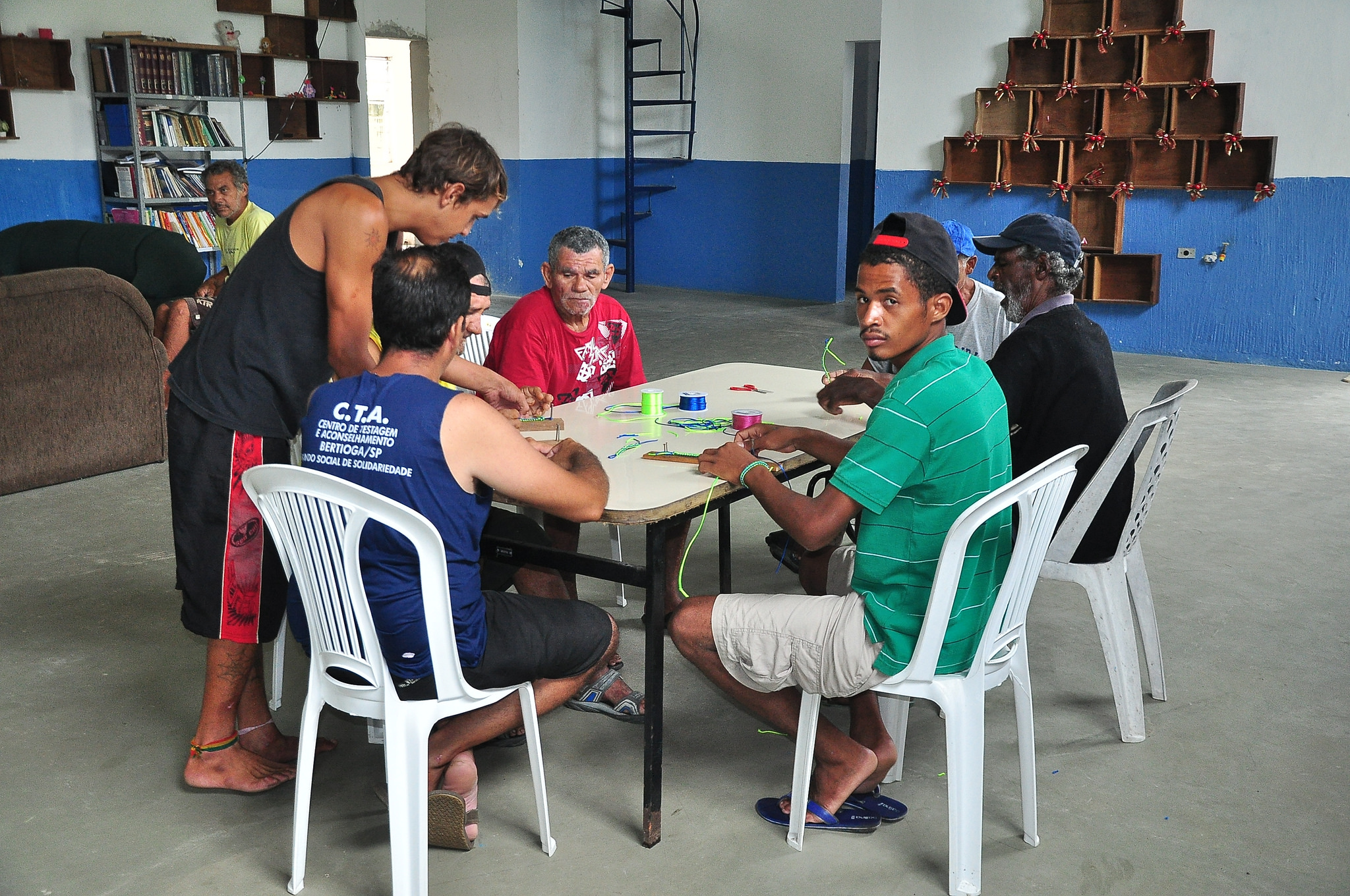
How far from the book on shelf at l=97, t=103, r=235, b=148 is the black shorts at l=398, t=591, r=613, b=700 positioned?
8.02 meters

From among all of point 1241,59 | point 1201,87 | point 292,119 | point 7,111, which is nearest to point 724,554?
point 1201,87

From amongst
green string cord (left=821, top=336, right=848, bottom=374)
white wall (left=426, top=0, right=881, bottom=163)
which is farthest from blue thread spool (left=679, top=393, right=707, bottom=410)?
A: white wall (left=426, top=0, right=881, bottom=163)

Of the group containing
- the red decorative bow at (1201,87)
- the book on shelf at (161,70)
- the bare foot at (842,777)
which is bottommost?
the bare foot at (842,777)

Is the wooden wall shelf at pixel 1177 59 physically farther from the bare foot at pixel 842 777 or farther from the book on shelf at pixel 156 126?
the book on shelf at pixel 156 126

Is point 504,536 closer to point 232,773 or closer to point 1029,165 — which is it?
point 232,773

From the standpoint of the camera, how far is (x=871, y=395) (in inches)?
116

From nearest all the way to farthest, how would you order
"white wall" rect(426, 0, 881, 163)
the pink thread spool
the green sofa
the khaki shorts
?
the khaki shorts
the pink thread spool
the green sofa
"white wall" rect(426, 0, 881, 163)

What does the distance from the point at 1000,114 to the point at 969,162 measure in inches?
15.6

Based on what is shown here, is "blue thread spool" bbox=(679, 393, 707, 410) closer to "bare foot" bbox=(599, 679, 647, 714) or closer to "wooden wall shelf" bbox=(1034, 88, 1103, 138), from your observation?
"bare foot" bbox=(599, 679, 647, 714)

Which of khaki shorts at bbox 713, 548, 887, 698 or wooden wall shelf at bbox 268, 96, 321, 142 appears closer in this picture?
khaki shorts at bbox 713, 548, 887, 698

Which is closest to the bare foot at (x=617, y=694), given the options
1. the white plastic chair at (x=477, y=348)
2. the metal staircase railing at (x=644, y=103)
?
the white plastic chair at (x=477, y=348)

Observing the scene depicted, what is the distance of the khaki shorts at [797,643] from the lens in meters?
2.09

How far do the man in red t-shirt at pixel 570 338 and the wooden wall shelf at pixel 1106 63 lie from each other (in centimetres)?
572

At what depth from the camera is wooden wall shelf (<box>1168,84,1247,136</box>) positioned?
24.5 ft
